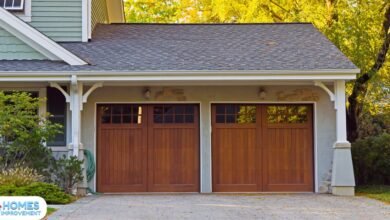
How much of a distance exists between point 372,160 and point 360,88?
262 cm

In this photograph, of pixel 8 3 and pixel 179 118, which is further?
pixel 8 3

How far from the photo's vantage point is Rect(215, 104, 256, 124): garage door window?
13.8 m

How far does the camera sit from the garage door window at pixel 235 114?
13.8 metres

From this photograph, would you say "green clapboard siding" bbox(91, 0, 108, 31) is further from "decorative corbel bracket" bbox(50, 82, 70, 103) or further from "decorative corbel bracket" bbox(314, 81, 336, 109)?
"decorative corbel bracket" bbox(314, 81, 336, 109)

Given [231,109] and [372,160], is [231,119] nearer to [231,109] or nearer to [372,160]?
[231,109]

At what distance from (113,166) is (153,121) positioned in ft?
4.50

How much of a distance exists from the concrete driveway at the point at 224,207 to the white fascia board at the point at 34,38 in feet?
10.2

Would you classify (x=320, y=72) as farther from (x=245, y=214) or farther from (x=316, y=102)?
(x=245, y=214)

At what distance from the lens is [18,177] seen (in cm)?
1100

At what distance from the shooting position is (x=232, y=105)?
13852mm

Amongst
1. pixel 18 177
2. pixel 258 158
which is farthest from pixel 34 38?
pixel 258 158

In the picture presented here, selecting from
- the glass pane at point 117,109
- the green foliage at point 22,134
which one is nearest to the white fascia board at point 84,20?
the glass pane at point 117,109

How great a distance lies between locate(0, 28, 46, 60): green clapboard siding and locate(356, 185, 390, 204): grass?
772 cm

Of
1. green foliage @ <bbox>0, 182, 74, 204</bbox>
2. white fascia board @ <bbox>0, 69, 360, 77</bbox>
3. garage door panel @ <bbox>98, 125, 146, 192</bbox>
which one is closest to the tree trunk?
white fascia board @ <bbox>0, 69, 360, 77</bbox>
